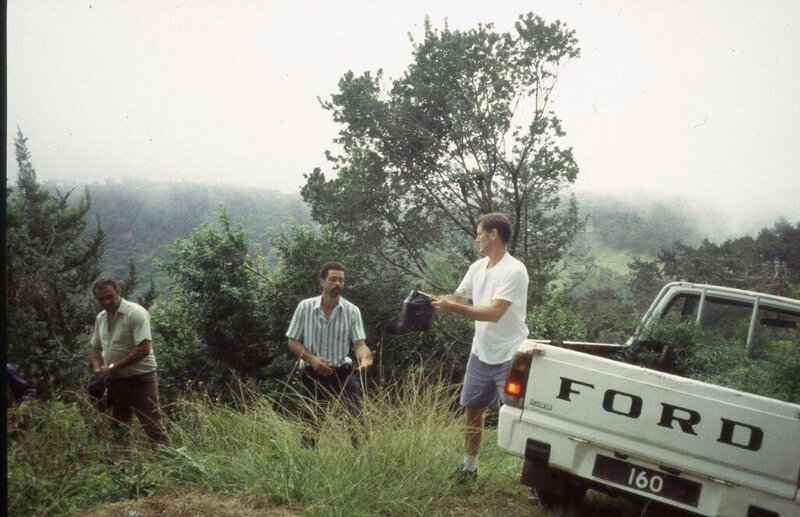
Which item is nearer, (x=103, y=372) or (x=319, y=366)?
(x=319, y=366)

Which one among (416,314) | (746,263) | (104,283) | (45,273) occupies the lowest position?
(45,273)

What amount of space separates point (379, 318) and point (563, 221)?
5758mm

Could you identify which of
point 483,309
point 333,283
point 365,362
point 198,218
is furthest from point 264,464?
point 198,218

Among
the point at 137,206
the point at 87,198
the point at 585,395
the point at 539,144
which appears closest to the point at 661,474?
the point at 585,395

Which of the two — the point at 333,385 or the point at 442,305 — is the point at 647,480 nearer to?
the point at 442,305

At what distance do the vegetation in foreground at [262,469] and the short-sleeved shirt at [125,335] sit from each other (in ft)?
3.23

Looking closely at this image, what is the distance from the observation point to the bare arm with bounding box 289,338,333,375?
4598 millimetres

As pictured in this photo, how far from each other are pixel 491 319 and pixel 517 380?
1.79 ft

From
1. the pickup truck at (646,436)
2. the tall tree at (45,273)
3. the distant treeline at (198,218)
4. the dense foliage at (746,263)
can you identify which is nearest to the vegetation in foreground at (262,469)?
the pickup truck at (646,436)

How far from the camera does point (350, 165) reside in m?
15.9

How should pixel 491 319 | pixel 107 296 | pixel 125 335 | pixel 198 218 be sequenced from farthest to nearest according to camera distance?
pixel 198 218
pixel 125 335
pixel 107 296
pixel 491 319

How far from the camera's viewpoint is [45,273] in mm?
17844

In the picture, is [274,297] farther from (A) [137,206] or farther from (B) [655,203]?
(B) [655,203]

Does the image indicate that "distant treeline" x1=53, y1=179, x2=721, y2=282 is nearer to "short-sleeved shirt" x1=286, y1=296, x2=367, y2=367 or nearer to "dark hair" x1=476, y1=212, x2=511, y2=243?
"short-sleeved shirt" x1=286, y1=296, x2=367, y2=367
